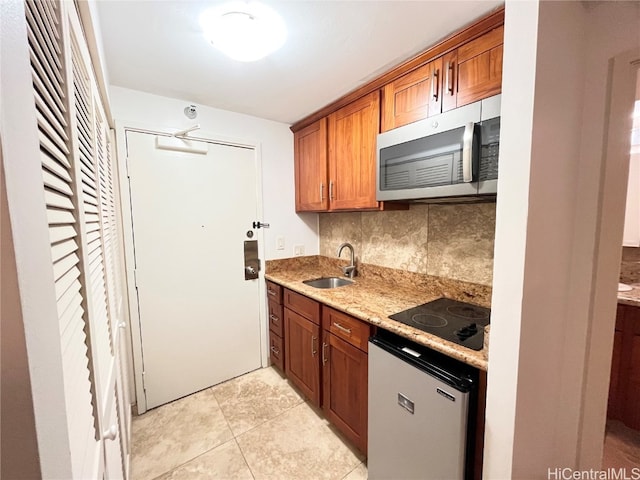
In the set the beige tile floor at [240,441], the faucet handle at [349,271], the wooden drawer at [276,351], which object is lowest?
the beige tile floor at [240,441]

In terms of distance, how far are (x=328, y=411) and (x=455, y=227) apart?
1.48 meters

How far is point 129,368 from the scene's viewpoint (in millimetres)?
1888

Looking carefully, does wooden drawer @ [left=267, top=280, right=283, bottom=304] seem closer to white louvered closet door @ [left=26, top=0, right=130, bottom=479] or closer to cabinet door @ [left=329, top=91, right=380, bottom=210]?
cabinet door @ [left=329, top=91, right=380, bottom=210]

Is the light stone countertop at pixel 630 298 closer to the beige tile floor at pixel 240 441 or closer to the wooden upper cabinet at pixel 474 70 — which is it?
the wooden upper cabinet at pixel 474 70

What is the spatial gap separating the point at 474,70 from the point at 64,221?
1.60 meters

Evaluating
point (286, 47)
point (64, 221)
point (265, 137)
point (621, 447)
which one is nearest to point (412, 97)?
point (286, 47)

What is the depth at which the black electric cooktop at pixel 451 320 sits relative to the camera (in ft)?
3.68

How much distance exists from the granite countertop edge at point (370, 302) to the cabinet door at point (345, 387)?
232mm

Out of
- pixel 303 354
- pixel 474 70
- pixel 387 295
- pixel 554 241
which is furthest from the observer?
pixel 303 354

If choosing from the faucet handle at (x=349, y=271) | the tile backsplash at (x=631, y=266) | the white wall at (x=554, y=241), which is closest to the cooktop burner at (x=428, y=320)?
the white wall at (x=554, y=241)

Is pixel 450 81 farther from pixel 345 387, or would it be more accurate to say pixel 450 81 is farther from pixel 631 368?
pixel 631 368

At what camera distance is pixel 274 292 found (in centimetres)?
232

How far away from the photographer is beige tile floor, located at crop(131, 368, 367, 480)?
1475 mm

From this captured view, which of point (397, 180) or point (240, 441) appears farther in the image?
point (240, 441)
